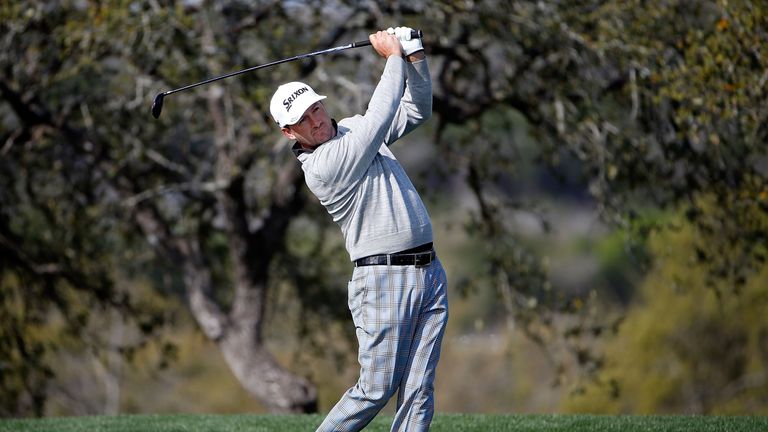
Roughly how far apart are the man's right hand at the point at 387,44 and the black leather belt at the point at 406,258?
38.2 inches

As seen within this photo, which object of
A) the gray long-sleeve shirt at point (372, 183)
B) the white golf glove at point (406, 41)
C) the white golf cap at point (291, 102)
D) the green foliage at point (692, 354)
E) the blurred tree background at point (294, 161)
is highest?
the white golf glove at point (406, 41)

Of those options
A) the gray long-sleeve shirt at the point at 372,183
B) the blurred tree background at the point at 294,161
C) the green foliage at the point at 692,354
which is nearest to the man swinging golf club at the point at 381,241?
the gray long-sleeve shirt at the point at 372,183

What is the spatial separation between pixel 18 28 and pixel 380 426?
611 cm

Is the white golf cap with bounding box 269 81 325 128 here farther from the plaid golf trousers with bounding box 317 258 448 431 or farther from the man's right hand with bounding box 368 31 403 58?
the plaid golf trousers with bounding box 317 258 448 431

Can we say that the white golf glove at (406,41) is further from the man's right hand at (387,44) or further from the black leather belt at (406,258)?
the black leather belt at (406,258)

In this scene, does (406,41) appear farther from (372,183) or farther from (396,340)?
(396,340)

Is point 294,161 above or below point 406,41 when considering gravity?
below

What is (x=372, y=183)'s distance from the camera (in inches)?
231

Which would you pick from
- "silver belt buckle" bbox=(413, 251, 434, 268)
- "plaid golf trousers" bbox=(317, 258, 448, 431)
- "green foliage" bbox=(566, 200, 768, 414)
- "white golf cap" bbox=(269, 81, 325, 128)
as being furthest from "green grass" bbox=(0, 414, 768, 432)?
"green foliage" bbox=(566, 200, 768, 414)

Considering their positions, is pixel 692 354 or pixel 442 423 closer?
pixel 442 423

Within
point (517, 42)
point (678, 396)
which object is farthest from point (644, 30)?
point (678, 396)

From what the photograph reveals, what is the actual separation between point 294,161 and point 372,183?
832cm

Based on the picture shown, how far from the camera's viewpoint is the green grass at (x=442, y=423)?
773 cm

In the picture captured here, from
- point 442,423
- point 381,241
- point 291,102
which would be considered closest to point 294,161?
point 442,423
